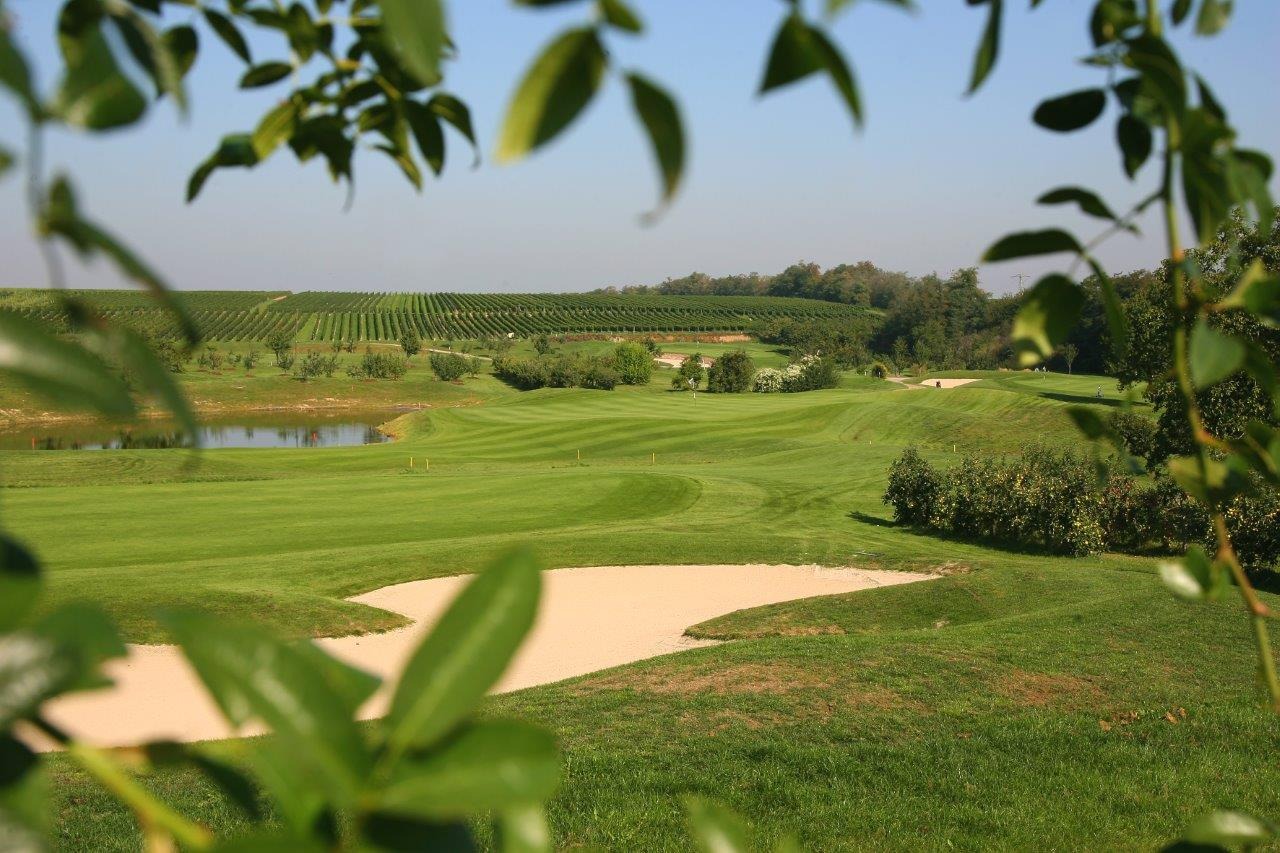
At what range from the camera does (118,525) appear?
21.4m

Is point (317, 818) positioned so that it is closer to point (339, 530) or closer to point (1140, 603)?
point (1140, 603)

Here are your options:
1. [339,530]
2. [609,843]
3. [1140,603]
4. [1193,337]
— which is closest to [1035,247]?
[1193,337]

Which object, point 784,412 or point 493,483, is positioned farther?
point 784,412

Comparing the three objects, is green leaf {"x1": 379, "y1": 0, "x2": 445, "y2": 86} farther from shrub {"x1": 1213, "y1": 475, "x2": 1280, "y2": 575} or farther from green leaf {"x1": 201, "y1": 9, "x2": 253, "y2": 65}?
shrub {"x1": 1213, "y1": 475, "x2": 1280, "y2": 575}

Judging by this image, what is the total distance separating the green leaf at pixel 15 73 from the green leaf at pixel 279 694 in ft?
0.69

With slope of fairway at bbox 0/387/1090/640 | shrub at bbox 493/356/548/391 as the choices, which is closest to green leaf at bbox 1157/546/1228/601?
slope of fairway at bbox 0/387/1090/640

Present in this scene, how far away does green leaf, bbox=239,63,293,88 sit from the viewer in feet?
3.35

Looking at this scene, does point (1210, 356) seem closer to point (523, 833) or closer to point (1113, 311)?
point (1113, 311)

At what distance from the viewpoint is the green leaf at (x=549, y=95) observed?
1.48 ft

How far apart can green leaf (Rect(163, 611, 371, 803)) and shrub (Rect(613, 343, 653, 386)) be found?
235 feet

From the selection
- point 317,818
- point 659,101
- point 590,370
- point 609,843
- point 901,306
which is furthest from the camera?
point 901,306

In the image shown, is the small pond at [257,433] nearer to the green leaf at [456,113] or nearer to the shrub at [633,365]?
the shrub at [633,365]

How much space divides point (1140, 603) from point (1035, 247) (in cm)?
1437

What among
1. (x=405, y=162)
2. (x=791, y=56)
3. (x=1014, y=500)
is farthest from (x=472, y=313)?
(x=791, y=56)
